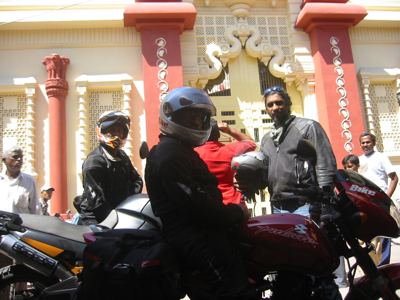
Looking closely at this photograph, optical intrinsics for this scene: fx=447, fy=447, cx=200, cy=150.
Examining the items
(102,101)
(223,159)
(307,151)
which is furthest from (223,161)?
(102,101)

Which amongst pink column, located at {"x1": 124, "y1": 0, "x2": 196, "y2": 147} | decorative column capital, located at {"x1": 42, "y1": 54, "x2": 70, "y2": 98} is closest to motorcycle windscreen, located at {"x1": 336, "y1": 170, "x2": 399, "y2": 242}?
pink column, located at {"x1": 124, "y1": 0, "x2": 196, "y2": 147}

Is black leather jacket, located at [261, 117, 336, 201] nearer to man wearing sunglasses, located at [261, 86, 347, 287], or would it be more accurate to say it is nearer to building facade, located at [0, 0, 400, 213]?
man wearing sunglasses, located at [261, 86, 347, 287]

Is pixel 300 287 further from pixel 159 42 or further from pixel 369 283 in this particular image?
pixel 159 42

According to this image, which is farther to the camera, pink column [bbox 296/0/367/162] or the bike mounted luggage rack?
pink column [bbox 296/0/367/162]

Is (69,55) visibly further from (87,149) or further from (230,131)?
(230,131)

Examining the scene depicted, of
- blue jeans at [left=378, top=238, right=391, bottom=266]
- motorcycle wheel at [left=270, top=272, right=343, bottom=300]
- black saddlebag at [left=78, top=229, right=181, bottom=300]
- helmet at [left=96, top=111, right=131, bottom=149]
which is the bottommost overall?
blue jeans at [left=378, top=238, right=391, bottom=266]

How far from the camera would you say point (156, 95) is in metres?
8.81

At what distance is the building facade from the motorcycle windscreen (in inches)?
257

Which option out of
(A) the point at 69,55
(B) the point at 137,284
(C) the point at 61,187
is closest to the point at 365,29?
(A) the point at 69,55

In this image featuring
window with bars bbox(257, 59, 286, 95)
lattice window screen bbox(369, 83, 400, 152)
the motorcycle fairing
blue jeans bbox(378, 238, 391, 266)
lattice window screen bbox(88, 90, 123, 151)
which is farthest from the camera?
window with bars bbox(257, 59, 286, 95)

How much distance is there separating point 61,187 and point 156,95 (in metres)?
2.52

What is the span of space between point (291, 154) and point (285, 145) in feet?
0.34

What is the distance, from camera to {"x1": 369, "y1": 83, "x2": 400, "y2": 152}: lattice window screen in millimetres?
9609

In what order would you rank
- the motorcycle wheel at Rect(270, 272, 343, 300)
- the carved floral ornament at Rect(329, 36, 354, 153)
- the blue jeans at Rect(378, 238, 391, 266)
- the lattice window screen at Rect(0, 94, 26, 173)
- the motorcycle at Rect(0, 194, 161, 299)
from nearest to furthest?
the motorcycle wheel at Rect(270, 272, 343, 300)
the motorcycle at Rect(0, 194, 161, 299)
the blue jeans at Rect(378, 238, 391, 266)
the lattice window screen at Rect(0, 94, 26, 173)
the carved floral ornament at Rect(329, 36, 354, 153)
